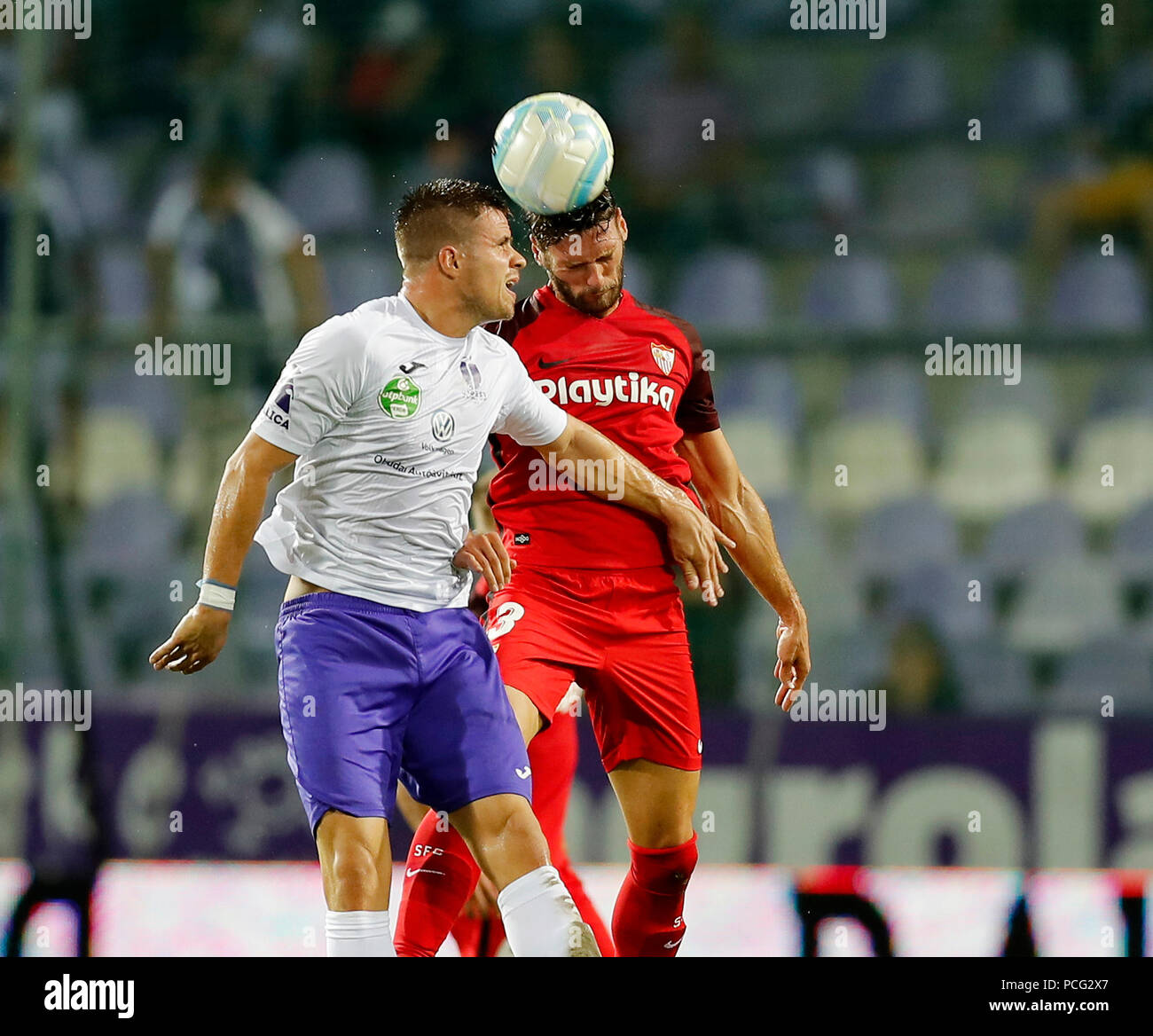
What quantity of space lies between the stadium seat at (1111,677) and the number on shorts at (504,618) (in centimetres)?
281

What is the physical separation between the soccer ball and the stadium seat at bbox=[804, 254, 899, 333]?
3.35 m

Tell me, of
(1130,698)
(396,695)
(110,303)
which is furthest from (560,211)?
(110,303)

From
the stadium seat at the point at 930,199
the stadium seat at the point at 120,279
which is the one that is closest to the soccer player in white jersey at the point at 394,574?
the stadium seat at the point at 120,279

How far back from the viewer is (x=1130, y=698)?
19.6ft

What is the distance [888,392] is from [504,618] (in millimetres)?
3362

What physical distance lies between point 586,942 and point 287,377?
123cm

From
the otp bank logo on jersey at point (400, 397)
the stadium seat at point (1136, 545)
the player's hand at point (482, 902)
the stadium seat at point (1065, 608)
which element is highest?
the otp bank logo on jersey at point (400, 397)

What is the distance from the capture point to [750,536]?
4.03 metres

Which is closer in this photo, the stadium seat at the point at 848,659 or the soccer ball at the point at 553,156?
the soccer ball at the point at 553,156

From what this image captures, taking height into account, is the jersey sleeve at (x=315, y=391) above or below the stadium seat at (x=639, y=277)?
below

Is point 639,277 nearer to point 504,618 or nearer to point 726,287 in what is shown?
point 726,287

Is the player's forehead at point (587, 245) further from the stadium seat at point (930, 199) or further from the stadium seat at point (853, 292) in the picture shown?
the stadium seat at point (930, 199)

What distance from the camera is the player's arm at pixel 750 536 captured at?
13.2 ft

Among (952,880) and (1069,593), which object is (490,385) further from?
(1069,593)
